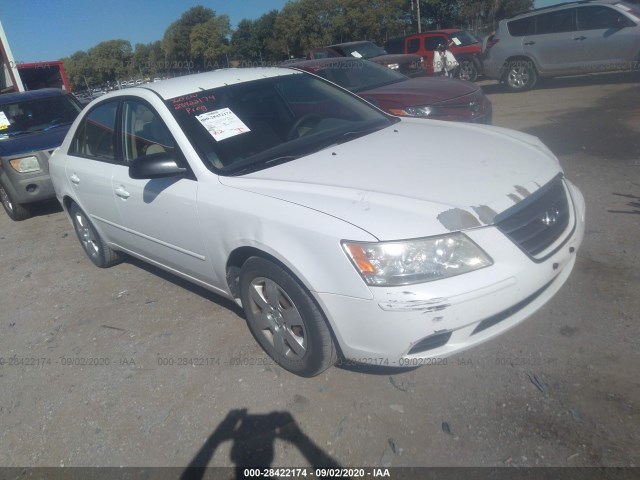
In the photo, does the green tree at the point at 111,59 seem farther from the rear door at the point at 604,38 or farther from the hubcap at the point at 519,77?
the rear door at the point at 604,38

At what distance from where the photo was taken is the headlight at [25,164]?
22.4ft

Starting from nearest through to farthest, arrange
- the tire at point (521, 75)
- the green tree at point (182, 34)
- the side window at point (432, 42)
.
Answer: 1. the tire at point (521, 75)
2. the side window at point (432, 42)
3. the green tree at point (182, 34)

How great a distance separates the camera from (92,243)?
195 inches

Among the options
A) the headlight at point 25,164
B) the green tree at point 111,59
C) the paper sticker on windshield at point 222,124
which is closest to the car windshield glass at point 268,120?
the paper sticker on windshield at point 222,124

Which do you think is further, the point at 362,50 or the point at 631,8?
the point at 362,50

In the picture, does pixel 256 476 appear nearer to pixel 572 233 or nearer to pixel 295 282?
pixel 295 282

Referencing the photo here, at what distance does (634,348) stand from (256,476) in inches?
81.8

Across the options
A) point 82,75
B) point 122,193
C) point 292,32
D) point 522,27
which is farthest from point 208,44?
point 122,193

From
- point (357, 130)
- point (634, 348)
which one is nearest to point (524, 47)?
point (357, 130)

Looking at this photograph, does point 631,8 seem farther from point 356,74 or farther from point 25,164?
point 25,164

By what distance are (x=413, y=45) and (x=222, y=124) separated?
14604mm

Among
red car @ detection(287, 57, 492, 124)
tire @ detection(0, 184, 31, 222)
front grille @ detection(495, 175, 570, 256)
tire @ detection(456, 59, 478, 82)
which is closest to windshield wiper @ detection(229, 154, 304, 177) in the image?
front grille @ detection(495, 175, 570, 256)

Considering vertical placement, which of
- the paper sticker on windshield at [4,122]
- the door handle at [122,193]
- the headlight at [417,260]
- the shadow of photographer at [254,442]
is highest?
the paper sticker on windshield at [4,122]

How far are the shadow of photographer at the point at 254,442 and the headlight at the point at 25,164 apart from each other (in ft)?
18.1
